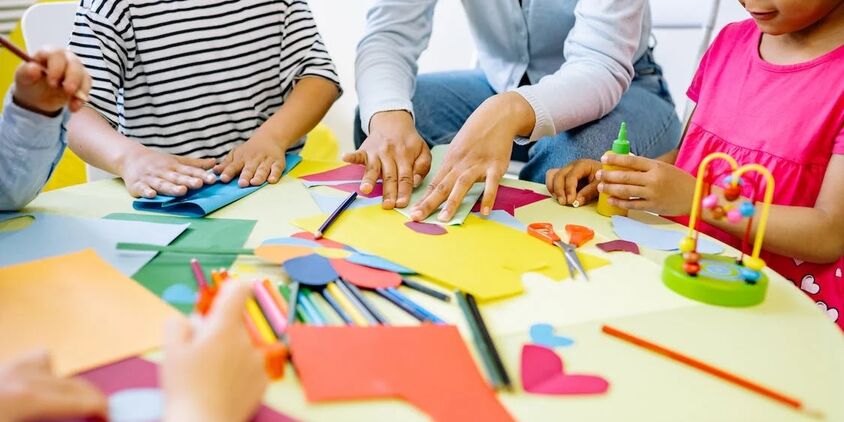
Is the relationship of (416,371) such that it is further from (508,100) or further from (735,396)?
(508,100)

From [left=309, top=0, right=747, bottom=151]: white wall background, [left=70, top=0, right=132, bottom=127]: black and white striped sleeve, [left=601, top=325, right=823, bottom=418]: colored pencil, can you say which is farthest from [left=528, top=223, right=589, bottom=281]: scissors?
[left=309, top=0, right=747, bottom=151]: white wall background

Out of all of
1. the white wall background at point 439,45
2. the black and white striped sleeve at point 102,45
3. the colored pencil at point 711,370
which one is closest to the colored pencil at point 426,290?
the colored pencil at point 711,370

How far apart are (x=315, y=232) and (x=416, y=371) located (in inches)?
10.9

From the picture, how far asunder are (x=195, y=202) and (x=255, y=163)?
0.52ft

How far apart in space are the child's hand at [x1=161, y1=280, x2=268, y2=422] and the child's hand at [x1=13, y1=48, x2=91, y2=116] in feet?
1.28

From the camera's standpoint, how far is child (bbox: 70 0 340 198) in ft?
3.13

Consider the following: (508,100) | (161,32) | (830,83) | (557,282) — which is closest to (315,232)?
(557,282)

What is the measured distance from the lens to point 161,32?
1057 mm

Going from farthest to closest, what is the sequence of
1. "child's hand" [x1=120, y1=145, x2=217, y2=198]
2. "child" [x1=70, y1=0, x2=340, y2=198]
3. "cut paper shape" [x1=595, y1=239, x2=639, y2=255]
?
"child" [x1=70, y1=0, x2=340, y2=198], "child's hand" [x1=120, y1=145, x2=217, y2=198], "cut paper shape" [x1=595, y1=239, x2=639, y2=255]

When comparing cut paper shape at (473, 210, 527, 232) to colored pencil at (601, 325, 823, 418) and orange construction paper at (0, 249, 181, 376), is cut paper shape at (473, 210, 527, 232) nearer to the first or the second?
colored pencil at (601, 325, 823, 418)

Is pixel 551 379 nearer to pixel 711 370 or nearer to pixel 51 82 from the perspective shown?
pixel 711 370

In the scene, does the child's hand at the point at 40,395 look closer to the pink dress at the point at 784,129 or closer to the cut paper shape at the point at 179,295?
the cut paper shape at the point at 179,295

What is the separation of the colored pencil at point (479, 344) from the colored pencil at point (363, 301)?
2.6 inches

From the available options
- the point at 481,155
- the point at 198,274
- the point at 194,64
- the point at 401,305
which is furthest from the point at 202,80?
the point at 401,305
